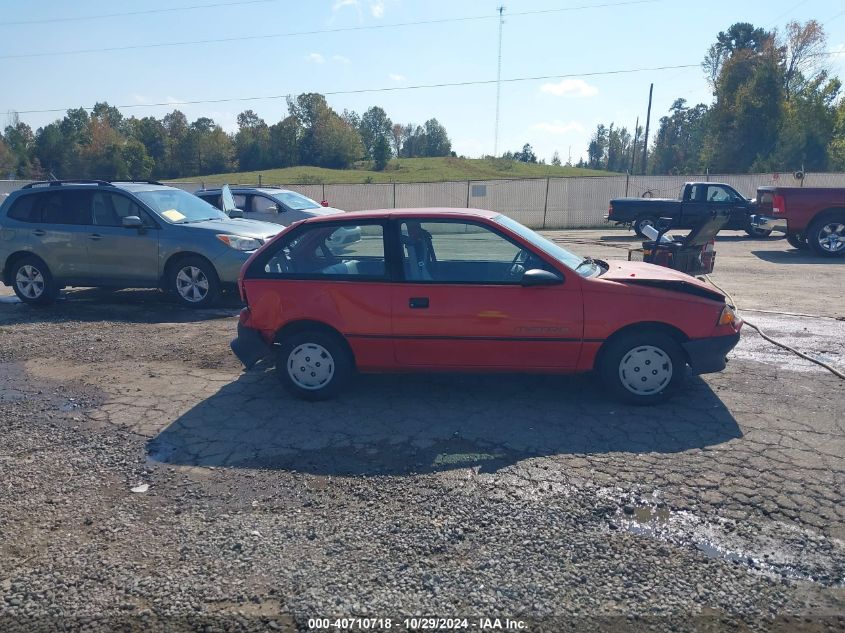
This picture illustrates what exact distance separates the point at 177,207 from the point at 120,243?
3.37 feet

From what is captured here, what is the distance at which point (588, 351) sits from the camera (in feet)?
17.1

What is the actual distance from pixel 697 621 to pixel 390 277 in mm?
3331

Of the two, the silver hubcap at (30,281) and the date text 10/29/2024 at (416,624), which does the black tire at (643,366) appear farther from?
the silver hubcap at (30,281)

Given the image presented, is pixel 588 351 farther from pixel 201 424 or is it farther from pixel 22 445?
pixel 22 445

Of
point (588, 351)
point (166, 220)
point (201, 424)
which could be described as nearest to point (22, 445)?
point (201, 424)

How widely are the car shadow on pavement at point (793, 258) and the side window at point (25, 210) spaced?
13861mm

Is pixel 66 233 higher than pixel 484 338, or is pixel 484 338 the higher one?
pixel 66 233

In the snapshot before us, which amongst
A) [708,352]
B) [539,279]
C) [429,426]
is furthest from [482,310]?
[708,352]

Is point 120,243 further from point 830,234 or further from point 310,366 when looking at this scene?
point 830,234

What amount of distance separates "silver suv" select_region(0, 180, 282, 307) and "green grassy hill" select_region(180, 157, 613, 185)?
127ft

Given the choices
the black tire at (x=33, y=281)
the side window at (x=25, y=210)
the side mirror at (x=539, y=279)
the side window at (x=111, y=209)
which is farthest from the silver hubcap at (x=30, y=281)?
the side mirror at (x=539, y=279)

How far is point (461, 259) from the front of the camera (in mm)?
Answer: 5652

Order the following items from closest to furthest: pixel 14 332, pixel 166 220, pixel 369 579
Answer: pixel 369 579
pixel 14 332
pixel 166 220

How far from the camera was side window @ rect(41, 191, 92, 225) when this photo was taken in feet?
31.7
